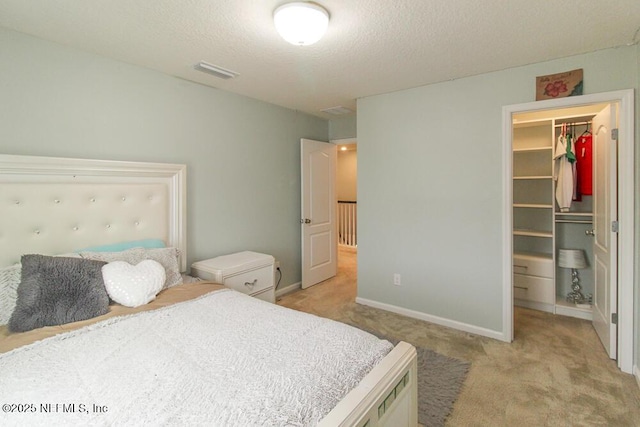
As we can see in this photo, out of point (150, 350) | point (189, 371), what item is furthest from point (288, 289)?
point (189, 371)

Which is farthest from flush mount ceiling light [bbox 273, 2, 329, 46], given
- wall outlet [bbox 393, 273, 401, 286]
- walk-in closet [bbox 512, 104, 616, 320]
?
walk-in closet [bbox 512, 104, 616, 320]

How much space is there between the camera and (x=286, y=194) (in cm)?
390

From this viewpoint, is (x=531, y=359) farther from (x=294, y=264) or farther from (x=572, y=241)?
(x=294, y=264)

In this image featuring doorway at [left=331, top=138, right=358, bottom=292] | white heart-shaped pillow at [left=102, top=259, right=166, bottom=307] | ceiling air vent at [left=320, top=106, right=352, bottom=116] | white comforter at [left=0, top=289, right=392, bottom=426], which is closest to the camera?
white comforter at [left=0, top=289, right=392, bottom=426]

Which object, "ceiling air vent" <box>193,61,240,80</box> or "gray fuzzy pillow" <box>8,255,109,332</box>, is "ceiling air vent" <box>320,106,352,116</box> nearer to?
"ceiling air vent" <box>193,61,240,80</box>

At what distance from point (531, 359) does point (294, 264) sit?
2.60 meters

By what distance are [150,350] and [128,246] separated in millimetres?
→ 1230

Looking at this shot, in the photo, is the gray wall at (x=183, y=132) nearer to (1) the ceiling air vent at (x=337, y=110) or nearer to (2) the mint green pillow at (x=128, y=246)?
(1) the ceiling air vent at (x=337, y=110)

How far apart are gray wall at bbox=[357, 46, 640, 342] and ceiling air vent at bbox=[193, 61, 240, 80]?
56.6 inches

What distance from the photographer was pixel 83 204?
2.10 meters

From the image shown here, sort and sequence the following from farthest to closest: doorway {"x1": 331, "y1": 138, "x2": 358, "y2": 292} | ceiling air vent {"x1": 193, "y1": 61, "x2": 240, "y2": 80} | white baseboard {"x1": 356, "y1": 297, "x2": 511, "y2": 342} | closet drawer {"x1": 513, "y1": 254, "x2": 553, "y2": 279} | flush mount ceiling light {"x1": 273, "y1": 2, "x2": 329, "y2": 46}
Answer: doorway {"x1": 331, "y1": 138, "x2": 358, "y2": 292}, closet drawer {"x1": 513, "y1": 254, "x2": 553, "y2": 279}, white baseboard {"x1": 356, "y1": 297, "x2": 511, "y2": 342}, ceiling air vent {"x1": 193, "y1": 61, "x2": 240, "y2": 80}, flush mount ceiling light {"x1": 273, "y1": 2, "x2": 329, "y2": 46}

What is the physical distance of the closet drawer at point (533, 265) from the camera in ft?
10.6

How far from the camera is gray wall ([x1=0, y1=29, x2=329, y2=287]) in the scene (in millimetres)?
1969

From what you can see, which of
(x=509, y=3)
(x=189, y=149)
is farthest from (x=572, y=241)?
(x=189, y=149)
